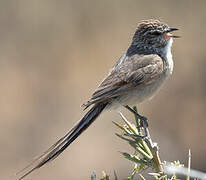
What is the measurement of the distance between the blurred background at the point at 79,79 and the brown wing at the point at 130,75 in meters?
6.12

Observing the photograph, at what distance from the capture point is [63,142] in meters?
4.77

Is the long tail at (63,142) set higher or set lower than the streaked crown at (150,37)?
lower

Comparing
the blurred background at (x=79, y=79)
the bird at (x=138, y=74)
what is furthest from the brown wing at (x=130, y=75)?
the blurred background at (x=79, y=79)

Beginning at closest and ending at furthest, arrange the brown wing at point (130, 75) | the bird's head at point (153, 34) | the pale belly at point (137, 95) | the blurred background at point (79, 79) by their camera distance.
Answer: the brown wing at point (130, 75) < the pale belly at point (137, 95) < the bird's head at point (153, 34) < the blurred background at point (79, 79)

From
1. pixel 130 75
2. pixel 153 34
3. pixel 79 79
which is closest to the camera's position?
pixel 130 75

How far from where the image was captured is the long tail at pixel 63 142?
4.20 meters

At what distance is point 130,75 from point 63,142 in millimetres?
1523

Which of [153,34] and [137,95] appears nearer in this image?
[137,95]

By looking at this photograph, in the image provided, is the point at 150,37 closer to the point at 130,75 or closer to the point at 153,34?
the point at 153,34

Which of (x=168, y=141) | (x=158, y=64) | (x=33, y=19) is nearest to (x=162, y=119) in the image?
(x=168, y=141)

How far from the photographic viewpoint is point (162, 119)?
12.8 meters

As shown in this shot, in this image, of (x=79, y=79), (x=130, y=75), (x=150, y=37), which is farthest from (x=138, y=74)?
(x=79, y=79)

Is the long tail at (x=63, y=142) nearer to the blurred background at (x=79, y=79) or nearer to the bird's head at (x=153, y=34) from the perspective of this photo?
the bird's head at (x=153, y=34)

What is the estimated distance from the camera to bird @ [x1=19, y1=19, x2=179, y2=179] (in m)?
5.57
